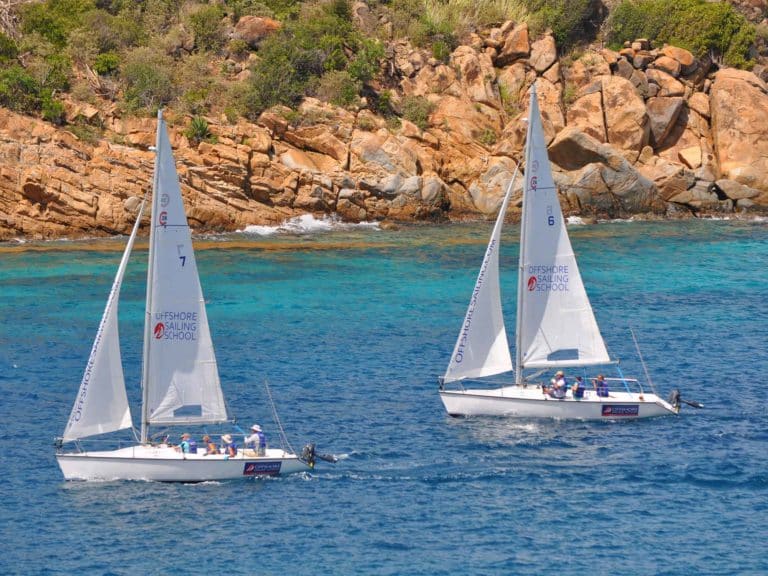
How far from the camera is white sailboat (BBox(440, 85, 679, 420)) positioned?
136 feet

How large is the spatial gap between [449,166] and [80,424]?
5785cm

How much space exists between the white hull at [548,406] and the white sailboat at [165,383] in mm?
7654

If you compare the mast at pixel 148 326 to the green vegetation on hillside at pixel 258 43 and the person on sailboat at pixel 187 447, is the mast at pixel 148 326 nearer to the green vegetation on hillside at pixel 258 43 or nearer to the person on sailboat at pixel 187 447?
the person on sailboat at pixel 187 447

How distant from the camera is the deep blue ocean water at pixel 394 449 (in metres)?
30.7

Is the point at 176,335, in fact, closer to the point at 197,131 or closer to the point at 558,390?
the point at 558,390

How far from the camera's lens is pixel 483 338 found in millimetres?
42469

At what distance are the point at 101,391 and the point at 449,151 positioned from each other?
193 feet

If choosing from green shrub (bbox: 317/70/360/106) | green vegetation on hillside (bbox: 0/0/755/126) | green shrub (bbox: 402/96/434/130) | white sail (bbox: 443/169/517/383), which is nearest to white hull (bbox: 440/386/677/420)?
white sail (bbox: 443/169/517/383)

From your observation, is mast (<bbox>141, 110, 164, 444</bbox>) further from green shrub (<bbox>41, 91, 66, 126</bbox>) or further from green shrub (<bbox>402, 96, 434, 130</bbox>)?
green shrub (<bbox>402, 96, 434, 130</bbox>)

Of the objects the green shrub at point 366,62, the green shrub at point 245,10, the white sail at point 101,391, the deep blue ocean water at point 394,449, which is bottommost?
the deep blue ocean water at point 394,449

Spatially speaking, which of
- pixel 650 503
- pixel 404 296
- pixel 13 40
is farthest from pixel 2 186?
pixel 650 503

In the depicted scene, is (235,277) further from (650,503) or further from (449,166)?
(650,503)

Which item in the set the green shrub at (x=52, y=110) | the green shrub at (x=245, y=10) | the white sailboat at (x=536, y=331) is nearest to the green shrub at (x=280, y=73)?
the green shrub at (x=245, y=10)

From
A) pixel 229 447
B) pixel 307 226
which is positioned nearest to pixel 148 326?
pixel 229 447
